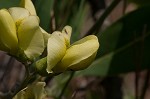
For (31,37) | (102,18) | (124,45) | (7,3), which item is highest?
(31,37)

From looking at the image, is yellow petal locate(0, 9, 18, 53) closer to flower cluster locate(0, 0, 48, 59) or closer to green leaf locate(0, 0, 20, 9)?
flower cluster locate(0, 0, 48, 59)

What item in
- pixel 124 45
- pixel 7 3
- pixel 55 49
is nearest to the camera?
pixel 55 49

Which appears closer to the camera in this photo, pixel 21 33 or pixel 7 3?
pixel 21 33

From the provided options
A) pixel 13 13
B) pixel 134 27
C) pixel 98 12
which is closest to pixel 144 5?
pixel 134 27

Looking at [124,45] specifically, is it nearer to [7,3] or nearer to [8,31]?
[7,3]

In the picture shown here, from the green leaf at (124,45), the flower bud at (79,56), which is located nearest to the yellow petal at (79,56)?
the flower bud at (79,56)

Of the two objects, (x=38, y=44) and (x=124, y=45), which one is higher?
(x=38, y=44)

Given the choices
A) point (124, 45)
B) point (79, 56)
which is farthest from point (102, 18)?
point (79, 56)
